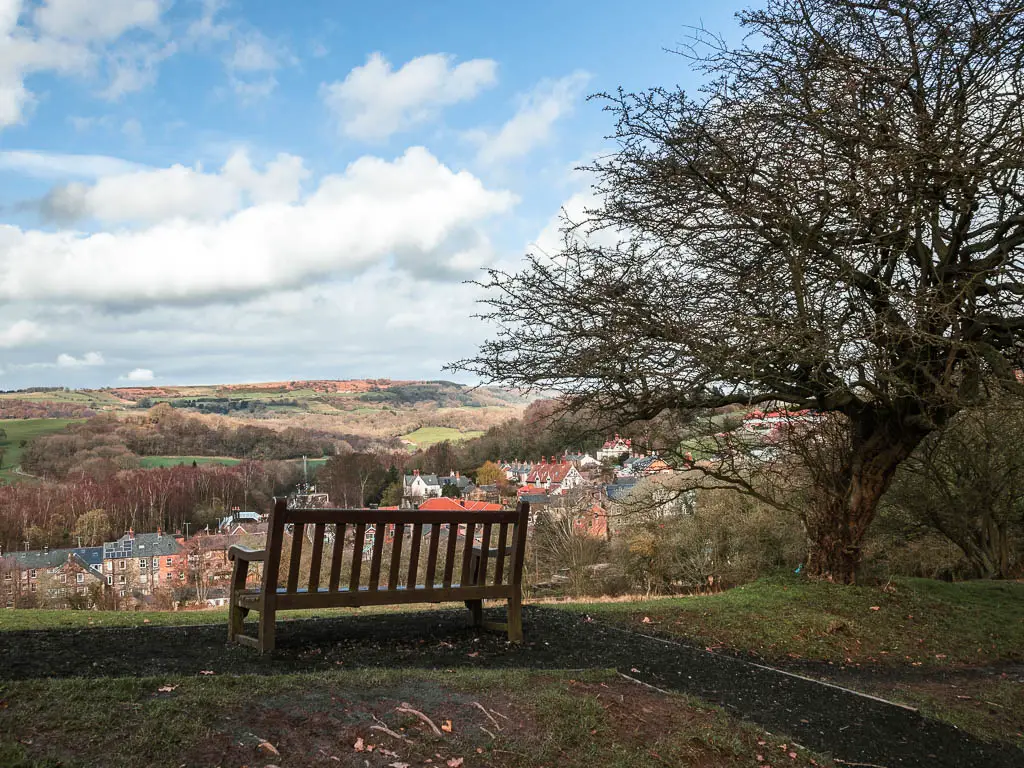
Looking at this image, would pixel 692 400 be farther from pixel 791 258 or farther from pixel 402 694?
pixel 402 694

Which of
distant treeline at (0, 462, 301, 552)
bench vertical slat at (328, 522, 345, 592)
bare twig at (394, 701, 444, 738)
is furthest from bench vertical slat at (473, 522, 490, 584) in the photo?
distant treeline at (0, 462, 301, 552)

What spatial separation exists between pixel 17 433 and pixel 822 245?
10055cm

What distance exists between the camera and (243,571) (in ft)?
19.9

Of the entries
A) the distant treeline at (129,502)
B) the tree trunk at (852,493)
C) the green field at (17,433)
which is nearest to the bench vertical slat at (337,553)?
the tree trunk at (852,493)

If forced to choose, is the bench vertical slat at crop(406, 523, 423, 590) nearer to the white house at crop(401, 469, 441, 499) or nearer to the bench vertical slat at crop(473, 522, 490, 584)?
the bench vertical slat at crop(473, 522, 490, 584)

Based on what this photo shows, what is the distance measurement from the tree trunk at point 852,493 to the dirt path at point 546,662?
3588 millimetres

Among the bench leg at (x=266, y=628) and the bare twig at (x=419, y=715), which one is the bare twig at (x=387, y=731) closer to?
the bare twig at (x=419, y=715)

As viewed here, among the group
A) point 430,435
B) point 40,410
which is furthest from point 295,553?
point 40,410

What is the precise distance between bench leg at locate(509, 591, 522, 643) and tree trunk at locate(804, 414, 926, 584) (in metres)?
4.85

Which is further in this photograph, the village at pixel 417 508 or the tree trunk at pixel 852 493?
the village at pixel 417 508

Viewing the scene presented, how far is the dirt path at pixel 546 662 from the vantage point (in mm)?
4660

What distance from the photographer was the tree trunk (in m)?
9.20

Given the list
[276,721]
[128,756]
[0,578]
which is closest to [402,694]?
[276,721]

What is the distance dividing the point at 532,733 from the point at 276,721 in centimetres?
123
